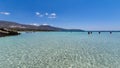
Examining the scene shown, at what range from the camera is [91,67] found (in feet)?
35.7

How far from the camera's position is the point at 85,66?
11148 millimetres

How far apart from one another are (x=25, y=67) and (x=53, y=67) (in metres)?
1.89

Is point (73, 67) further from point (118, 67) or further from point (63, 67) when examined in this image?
point (118, 67)

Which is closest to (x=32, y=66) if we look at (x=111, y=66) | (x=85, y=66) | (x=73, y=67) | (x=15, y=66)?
(x=15, y=66)

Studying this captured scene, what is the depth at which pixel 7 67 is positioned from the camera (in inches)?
429

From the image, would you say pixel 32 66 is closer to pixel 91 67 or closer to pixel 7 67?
pixel 7 67

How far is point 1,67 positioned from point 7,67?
1.35 feet

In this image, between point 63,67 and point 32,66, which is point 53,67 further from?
point 32,66

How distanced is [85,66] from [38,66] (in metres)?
3.26

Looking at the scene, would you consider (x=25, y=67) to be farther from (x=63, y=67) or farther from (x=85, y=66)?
(x=85, y=66)

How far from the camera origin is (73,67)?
10.9 m

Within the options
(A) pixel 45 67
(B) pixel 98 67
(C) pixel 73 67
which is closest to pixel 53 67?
(A) pixel 45 67

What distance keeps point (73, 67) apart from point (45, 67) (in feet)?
6.20

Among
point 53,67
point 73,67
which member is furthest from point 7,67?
point 73,67
